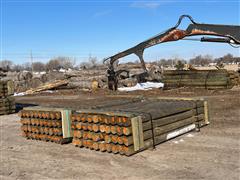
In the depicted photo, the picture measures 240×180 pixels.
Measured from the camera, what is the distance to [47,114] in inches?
360

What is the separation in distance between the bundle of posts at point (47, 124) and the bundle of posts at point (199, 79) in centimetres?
1423

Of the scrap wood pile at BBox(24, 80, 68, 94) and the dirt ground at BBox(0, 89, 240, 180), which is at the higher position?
the scrap wood pile at BBox(24, 80, 68, 94)

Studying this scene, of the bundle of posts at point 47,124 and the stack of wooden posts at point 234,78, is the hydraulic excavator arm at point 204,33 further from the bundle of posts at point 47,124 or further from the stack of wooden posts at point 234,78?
the stack of wooden posts at point 234,78

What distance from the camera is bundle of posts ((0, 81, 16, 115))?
16016 mm

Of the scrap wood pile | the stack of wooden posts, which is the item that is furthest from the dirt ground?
the scrap wood pile

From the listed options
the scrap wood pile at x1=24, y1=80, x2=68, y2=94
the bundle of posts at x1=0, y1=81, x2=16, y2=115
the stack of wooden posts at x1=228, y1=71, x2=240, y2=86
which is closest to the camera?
the bundle of posts at x1=0, y1=81, x2=16, y2=115

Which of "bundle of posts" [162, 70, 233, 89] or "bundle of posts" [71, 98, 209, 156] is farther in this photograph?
"bundle of posts" [162, 70, 233, 89]

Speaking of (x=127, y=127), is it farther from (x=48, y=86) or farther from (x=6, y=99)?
(x=48, y=86)

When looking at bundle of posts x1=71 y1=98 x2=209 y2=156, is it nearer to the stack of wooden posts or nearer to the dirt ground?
the dirt ground

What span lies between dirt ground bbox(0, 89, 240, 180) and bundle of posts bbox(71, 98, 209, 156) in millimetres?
190

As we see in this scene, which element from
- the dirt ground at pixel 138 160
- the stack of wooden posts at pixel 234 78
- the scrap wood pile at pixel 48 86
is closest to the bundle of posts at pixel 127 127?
the dirt ground at pixel 138 160

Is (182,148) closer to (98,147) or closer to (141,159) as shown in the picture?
(141,159)

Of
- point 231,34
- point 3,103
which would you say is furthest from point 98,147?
point 3,103

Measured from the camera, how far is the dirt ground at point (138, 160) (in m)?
6.18
